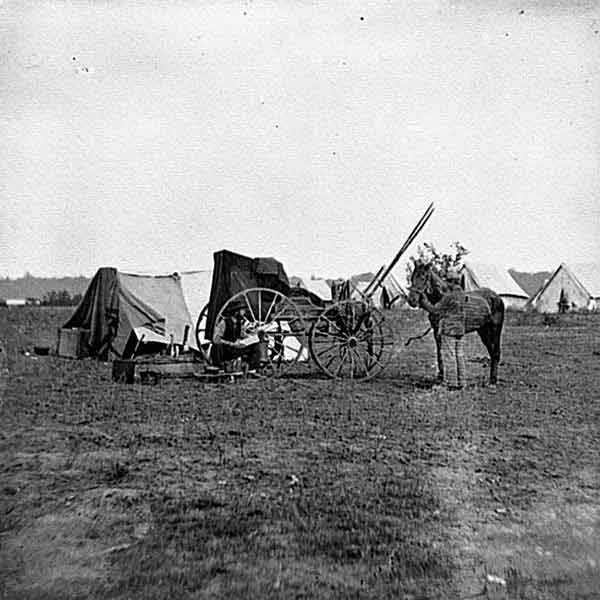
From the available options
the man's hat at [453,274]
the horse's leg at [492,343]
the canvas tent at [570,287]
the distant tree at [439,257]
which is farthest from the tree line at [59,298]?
the canvas tent at [570,287]

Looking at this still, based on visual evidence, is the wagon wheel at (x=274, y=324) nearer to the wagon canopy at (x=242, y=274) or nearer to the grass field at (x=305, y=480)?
the wagon canopy at (x=242, y=274)

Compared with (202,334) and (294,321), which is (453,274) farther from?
(202,334)

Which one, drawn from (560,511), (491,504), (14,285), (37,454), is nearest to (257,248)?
(14,285)

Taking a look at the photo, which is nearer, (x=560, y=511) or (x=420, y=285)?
(x=560, y=511)

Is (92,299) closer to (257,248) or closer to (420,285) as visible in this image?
(257,248)

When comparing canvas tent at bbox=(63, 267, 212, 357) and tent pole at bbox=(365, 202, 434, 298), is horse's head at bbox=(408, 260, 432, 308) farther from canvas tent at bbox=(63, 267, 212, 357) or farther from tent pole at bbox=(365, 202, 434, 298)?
canvas tent at bbox=(63, 267, 212, 357)

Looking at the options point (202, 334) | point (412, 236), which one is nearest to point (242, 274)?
point (202, 334)
